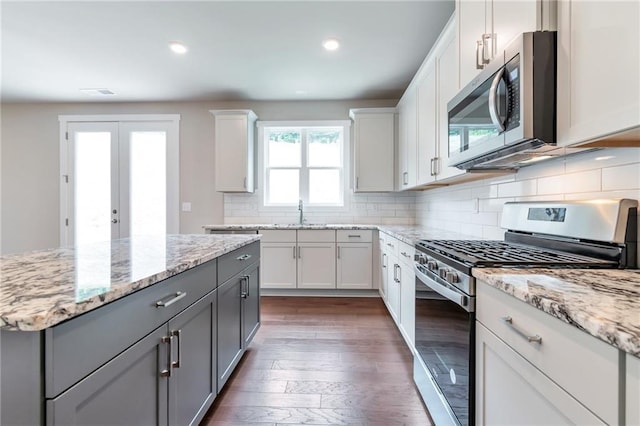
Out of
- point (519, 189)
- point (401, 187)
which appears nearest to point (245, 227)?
point (401, 187)

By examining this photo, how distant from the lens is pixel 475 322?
3.86 ft

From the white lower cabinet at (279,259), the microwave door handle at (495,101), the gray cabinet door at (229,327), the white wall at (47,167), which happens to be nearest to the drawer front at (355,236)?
the white lower cabinet at (279,259)

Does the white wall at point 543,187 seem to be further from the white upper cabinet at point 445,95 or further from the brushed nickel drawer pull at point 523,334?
the brushed nickel drawer pull at point 523,334

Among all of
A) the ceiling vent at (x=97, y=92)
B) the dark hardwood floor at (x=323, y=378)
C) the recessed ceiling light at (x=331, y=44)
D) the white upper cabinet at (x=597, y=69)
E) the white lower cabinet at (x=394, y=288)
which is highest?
the ceiling vent at (x=97, y=92)

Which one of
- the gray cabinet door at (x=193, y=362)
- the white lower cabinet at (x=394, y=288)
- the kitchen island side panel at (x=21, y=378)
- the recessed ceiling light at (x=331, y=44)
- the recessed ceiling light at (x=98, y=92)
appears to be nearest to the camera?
the kitchen island side panel at (x=21, y=378)

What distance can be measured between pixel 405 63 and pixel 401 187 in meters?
1.37

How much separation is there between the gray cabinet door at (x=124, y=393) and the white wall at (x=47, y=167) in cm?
355

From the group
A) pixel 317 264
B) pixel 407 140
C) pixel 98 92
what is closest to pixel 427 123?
pixel 407 140

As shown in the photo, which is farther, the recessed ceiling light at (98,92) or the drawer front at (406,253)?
the recessed ceiling light at (98,92)

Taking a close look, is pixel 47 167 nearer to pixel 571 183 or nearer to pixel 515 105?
pixel 515 105

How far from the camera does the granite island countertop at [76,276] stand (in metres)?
0.70

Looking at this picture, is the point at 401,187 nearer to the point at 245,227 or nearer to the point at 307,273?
the point at 307,273

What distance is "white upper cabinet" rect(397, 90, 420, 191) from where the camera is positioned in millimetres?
3143

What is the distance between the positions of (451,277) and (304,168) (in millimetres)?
3418
